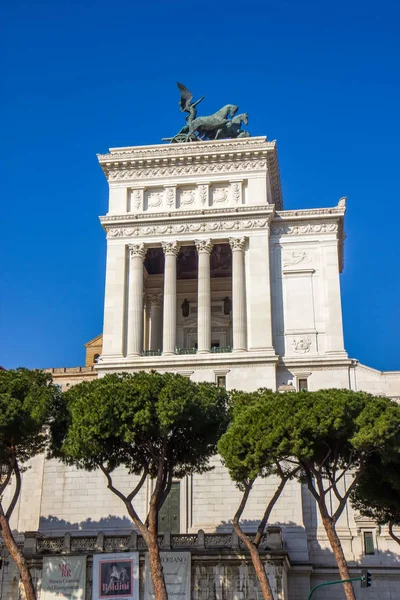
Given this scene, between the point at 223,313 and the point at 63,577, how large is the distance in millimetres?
27164

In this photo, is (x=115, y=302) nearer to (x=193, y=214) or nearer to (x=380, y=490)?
(x=193, y=214)

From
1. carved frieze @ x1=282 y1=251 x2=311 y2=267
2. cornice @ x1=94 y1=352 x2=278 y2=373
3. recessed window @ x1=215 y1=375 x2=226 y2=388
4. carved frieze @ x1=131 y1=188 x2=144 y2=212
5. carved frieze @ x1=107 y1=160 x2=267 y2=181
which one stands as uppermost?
carved frieze @ x1=107 y1=160 x2=267 y2=181

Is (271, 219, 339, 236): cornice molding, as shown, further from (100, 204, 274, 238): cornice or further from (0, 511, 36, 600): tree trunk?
(0, 511, 36, 600): tree trunk

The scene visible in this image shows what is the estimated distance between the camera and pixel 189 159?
2435 inches

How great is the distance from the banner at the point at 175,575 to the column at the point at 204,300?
16.4 metres

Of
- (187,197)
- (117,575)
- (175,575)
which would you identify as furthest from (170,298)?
(117,575)

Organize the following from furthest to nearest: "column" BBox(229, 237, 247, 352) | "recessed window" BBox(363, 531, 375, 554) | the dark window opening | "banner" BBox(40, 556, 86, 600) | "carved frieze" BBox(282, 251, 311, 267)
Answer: "carved frieze" BBox(282, 251, 311, 267), "column" BBox(229, 237, 247, 352), the dark window opening, "recessed window" BBox(363, 531, 375, 554), "banner" BBox(40, 556, 86, 600)

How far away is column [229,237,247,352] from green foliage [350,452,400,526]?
1437cm

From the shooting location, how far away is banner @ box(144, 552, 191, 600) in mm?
42781

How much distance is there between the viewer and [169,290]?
59.2 m

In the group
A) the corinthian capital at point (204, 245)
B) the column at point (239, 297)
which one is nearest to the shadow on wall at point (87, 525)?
the column at point (239, 297)

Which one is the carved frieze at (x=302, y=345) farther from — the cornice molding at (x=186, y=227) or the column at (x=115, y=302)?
the column at (x=115, y=302)

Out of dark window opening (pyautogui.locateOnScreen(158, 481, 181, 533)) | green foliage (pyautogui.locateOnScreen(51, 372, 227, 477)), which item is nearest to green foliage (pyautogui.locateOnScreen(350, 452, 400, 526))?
green foliage (pyautogui.locateOnScreen(51, 372, 227, 477))

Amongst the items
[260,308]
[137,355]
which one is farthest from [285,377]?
[137,355]
